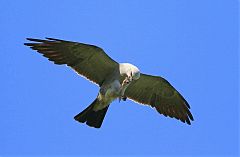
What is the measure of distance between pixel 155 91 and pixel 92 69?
1882mm

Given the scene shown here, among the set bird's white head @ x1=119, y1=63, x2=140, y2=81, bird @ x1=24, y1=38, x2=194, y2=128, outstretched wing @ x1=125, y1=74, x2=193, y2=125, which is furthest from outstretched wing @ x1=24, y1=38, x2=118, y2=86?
outstretched wing @ x1=125, y1=74, x2=193, y2=125

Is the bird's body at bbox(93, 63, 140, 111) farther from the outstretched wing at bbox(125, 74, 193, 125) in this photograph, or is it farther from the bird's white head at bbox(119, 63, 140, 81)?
the outstretched wing at bbox(125, 74, 193, 125)

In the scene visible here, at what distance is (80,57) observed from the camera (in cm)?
1526

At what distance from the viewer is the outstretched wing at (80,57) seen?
1502 centimetres

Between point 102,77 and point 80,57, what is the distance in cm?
74

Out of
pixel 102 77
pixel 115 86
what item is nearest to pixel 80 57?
pixel 102 77

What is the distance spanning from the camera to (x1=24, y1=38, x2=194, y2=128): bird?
14.9 m

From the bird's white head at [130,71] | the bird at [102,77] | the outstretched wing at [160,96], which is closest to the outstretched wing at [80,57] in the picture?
the bird at [102,77]

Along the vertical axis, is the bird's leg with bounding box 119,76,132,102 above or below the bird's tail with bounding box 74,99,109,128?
above

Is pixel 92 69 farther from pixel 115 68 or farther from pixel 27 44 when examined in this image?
pixel 27 44

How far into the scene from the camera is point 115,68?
1540 centimetres

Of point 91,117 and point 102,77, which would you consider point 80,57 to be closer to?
point 102,77

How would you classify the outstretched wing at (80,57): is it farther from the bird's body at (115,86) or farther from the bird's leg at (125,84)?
the bird's leg at (125,84)

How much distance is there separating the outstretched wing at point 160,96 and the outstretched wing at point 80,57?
3.24 feet
